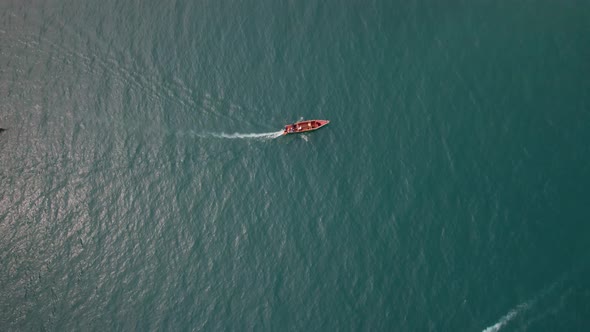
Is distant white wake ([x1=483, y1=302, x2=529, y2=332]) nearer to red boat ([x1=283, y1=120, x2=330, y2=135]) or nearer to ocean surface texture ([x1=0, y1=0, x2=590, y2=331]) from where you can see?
ocean surface texture ([x1=0, y1=0, x2=590, y2=331])

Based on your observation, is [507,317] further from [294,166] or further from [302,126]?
[302,126]

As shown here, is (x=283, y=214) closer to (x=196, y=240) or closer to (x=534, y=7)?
(x=196, y=240)

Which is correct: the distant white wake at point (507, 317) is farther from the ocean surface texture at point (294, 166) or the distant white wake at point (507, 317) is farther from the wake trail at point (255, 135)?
the wake trail at point (255, 135)

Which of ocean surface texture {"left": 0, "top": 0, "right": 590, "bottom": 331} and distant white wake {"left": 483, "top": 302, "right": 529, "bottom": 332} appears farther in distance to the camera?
ocean surface texture {"left": 0, "top": 0, "right": 590, "bottom": 331}

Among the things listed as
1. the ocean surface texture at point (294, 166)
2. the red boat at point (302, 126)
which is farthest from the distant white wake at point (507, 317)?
the red boat at point (302, 126)

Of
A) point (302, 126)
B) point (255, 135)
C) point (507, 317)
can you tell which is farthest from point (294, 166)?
point (507, 317)

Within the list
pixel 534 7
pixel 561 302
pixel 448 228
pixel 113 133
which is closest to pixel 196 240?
pixel 113 133

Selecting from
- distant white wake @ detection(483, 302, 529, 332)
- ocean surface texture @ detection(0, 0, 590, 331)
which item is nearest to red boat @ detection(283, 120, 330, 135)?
ocean surface texture @ detection(0, 0, 590, 331)

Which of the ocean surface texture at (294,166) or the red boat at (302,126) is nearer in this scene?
the ocean surface texture at (294,166)

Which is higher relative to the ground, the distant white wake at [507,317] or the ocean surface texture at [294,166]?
the ocean surface texture at [294,166]
